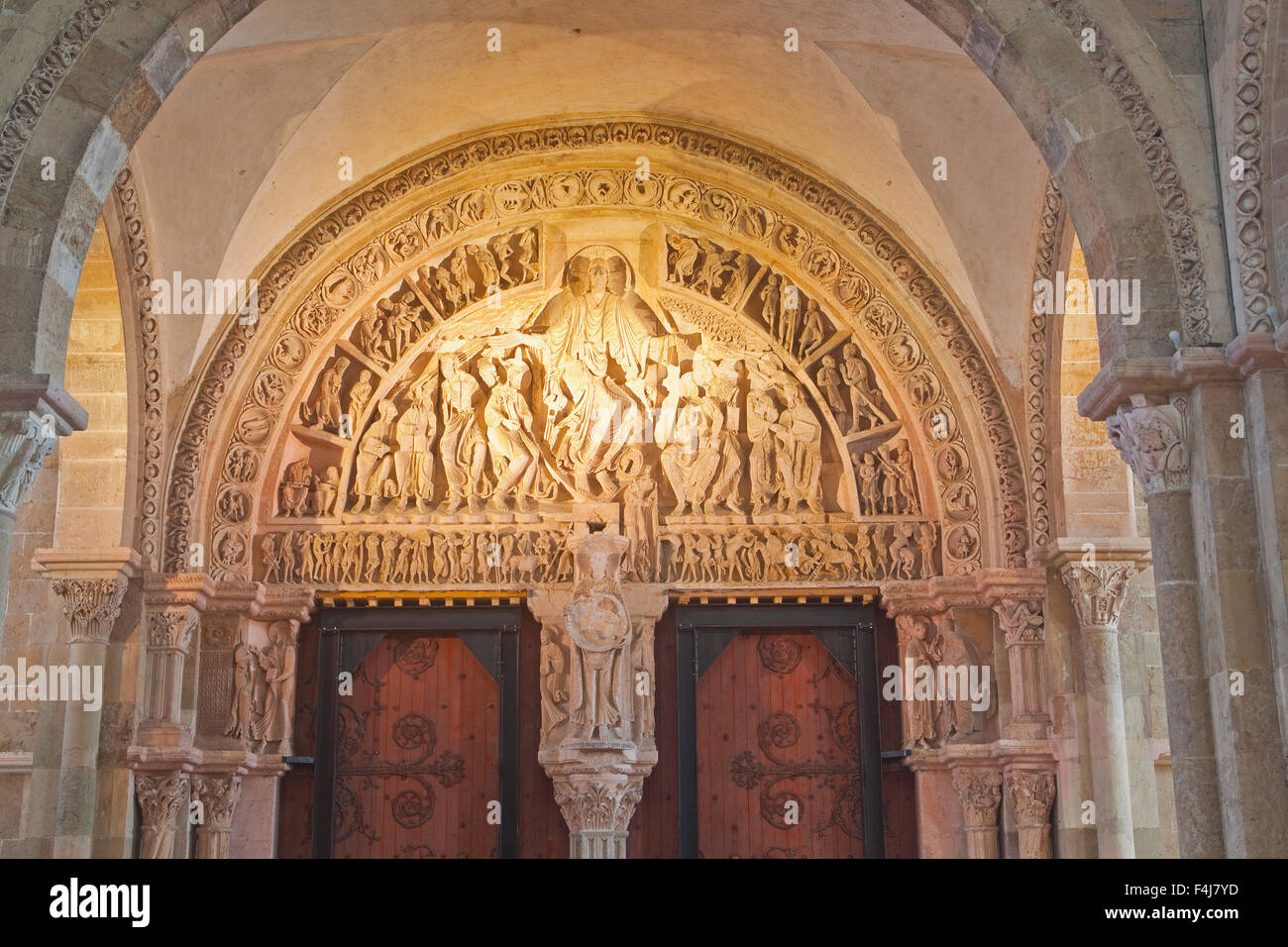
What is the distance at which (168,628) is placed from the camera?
33.9ft

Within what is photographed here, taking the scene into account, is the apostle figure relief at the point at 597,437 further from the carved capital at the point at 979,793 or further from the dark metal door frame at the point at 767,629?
the carved capital at the point at 979,793

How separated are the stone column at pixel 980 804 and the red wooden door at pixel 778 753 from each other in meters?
0.83

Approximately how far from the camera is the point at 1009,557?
34.8 ft

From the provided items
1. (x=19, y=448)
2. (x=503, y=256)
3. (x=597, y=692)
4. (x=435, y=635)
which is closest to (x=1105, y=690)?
(x=597, y=692)

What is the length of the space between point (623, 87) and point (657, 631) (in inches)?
152

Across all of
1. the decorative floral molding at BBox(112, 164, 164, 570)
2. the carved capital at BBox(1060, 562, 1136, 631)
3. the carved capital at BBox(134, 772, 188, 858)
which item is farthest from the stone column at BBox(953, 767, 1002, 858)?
the decorative floral molding at BBox(112, 164, 164, 570)

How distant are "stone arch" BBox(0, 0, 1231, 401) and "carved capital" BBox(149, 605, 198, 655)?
3.54 metres

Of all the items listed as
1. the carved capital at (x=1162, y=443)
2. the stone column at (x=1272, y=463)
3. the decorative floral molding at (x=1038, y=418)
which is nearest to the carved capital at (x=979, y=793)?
the decorative floral molding at (x=1038, y=418)

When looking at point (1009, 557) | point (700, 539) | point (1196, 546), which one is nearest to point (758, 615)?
point (700, 539)

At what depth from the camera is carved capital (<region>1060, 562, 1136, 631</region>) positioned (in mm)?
10070

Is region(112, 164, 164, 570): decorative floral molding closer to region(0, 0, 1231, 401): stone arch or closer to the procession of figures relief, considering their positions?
the procession of figures relief

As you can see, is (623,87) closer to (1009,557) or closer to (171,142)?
(171,142)

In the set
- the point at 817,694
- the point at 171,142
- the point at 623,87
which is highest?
the point at 623,87

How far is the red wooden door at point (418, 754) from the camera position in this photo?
10.9 metres
